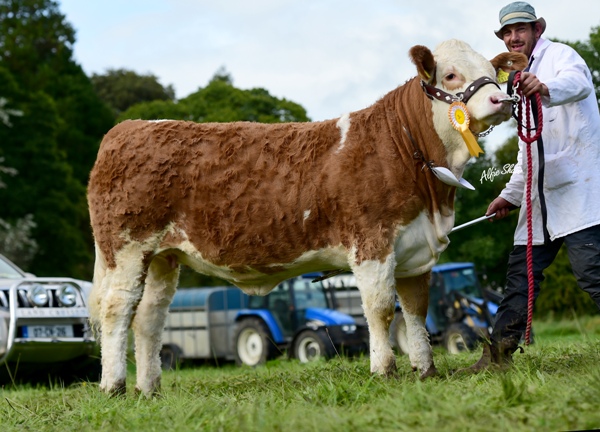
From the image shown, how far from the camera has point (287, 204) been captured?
19.1 feet

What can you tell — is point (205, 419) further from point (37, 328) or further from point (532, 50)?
point (37, 328)

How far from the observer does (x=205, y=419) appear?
4.38 meters

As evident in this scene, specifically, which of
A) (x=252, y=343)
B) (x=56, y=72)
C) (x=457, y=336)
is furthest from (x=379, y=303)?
(x=56, y=72)

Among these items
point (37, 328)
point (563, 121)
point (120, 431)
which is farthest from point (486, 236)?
point (120, 431)

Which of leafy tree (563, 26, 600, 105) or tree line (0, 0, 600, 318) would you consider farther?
tree line (0, 0, 600, 318)

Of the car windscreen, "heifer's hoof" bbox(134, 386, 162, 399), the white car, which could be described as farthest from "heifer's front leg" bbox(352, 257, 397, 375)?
the car windscreen

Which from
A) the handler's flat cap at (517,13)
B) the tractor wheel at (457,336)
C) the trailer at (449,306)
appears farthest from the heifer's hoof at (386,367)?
the tractor wheel at (457,336)

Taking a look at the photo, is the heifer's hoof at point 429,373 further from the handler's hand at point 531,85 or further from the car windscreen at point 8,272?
the car windscreen at point 8,272

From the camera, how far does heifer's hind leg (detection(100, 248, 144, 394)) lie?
248 inches

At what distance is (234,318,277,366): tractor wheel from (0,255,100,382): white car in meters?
8.08

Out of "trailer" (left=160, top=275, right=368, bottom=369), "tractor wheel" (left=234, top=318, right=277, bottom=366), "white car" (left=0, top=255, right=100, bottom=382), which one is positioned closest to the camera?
"white car" (left=0, top=255, right=100, bottom=382)

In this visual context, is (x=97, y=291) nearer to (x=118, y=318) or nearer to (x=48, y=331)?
(x=118, y=318)

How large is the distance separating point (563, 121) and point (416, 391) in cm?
230

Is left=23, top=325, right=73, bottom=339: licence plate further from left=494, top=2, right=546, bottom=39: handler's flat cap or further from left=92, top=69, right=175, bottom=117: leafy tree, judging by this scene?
left=92, top=69, right=175, bottom=117: leafy tree
